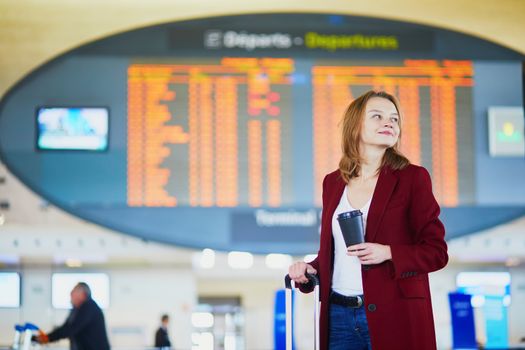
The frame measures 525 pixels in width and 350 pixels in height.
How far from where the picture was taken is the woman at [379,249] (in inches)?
83.8

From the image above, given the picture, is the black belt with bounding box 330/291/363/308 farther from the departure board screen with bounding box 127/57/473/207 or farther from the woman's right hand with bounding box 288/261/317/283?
the departure board screen with bounding box 127/57/473/207

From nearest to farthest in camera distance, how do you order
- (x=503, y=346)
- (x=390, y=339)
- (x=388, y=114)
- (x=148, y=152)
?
1. (x=390, y=339)
2. (x=388, y=114)
3. (x=148, y=152)
4. (x=503, y=346)

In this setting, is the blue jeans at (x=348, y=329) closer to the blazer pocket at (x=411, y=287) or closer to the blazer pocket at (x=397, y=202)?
the blazer pocket at (x=411, y=287)

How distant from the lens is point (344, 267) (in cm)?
222

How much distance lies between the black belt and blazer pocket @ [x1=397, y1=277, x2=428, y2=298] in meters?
0.10

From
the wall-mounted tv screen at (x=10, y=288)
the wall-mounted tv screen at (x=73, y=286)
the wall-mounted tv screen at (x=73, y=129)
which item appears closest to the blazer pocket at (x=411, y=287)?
the wall-mounted tv screen at (x=73, y=129)

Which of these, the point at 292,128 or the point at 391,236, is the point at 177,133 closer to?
the point at 292,128

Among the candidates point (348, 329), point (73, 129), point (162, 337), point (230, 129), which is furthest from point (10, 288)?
point (348, 329)

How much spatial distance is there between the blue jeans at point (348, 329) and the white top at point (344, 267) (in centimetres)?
5

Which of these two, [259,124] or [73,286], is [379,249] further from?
[73,286]

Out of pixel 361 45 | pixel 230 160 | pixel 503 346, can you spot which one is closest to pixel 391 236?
pixel 230 160

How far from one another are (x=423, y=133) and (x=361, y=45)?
80 centimetres

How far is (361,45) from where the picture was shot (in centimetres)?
666

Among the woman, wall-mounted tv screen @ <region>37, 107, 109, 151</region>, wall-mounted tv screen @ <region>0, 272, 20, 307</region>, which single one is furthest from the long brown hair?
wall-mounted tv screen @ <region>0, 272, 20, 307</region>
